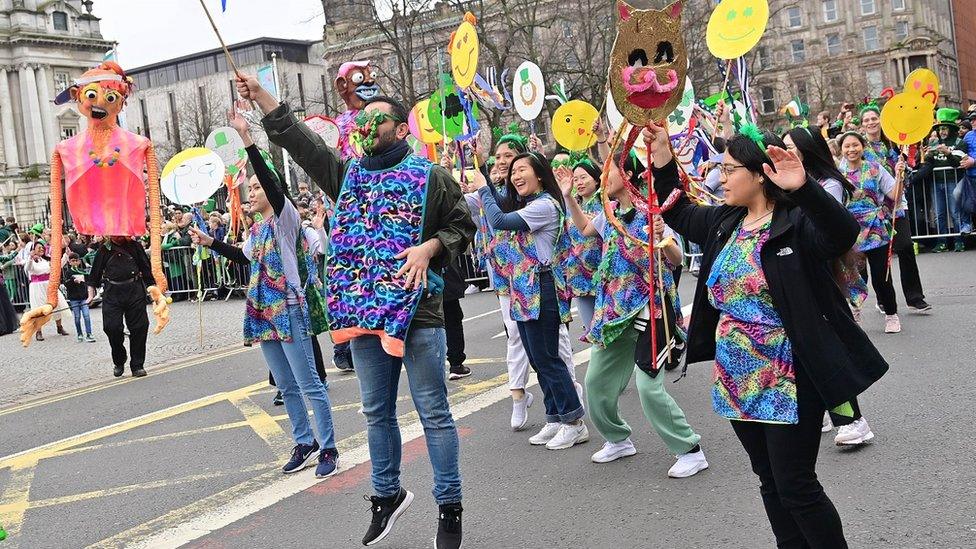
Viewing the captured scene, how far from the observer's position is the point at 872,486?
4.81 meters

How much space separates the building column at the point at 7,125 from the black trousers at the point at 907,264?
61744 mm

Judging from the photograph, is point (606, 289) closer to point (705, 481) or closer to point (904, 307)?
point (705, 481)

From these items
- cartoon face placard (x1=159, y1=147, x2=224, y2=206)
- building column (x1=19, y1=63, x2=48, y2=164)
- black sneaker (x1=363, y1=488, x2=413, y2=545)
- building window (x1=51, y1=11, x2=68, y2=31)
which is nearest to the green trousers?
black sneaker (x1=363, y1=488, x2=413, y2=545)

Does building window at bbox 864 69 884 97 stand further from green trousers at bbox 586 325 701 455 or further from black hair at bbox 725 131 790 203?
black hair at bbox 725 131 790 203

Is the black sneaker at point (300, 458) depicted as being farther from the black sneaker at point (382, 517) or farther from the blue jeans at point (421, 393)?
the blue jeans at point (421, 393)

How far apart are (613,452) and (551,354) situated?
79 cm

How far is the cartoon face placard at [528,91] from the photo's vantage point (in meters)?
9.20

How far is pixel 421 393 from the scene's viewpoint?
4.36m

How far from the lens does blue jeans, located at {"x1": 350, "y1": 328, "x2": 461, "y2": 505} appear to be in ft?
14.2

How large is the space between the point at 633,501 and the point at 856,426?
1421 mm

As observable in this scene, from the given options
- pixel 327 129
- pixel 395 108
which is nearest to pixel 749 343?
pixel 395 108

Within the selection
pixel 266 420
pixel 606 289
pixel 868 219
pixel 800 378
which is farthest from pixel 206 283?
pixel 800 378

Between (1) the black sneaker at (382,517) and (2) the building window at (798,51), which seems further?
(2) the building window at (798,51)

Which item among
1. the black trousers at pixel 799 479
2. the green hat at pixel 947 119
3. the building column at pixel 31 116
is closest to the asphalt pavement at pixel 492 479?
the black trousers at pixel 799 479
